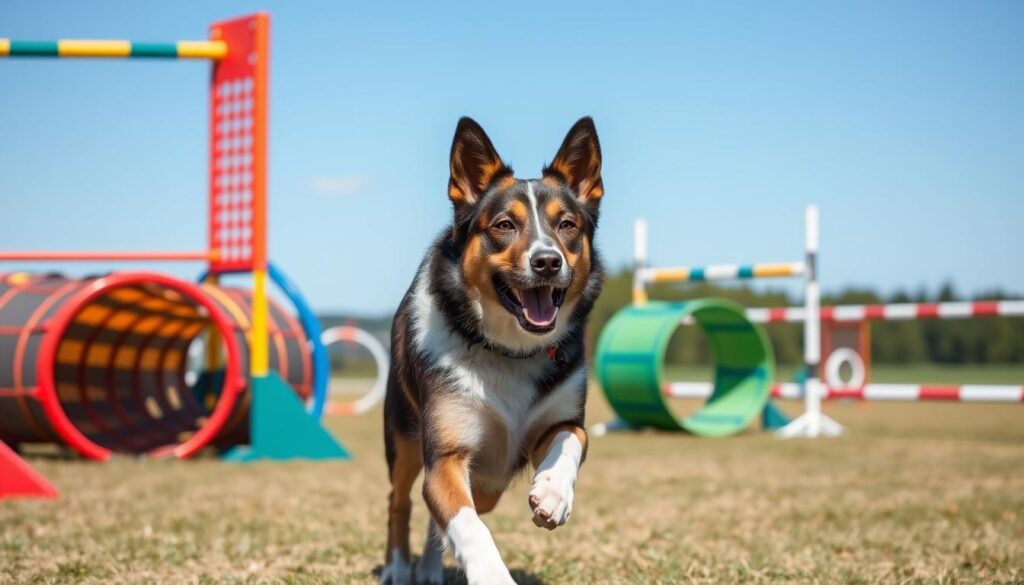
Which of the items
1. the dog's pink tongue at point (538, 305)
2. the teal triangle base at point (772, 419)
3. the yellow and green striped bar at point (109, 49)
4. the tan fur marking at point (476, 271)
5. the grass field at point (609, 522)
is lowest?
the teal triangle base at point (772, 419)

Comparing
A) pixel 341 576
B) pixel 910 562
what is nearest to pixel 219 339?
pixel 341 576

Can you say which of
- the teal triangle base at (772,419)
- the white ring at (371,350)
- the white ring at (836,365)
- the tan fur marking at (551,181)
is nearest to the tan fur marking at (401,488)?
the tan fur marking at (551,181)

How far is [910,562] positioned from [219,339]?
784 centimetres

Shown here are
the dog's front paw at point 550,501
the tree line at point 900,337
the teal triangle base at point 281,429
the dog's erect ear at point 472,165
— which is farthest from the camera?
the tree line at point 900,337

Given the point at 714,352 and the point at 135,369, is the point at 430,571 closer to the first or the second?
the point at 135,369

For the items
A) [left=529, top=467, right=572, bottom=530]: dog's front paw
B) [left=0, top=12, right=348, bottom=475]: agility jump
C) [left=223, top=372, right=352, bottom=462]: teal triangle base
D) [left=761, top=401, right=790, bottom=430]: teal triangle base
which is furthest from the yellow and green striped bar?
[left=761, top=401, right=790, bottom=430]: teal triangle base

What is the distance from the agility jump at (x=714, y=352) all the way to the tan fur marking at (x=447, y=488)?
26.2ft

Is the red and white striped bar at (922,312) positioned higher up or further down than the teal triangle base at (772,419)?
higher up

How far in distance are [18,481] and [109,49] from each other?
3627 mm

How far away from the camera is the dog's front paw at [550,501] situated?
3195 millimetres

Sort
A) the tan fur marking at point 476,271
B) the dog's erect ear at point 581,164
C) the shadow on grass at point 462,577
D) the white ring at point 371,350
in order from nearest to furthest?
1. the tan fur marking at point 476,271
2. the dog's erect ear at point 581,164
3. the shadow on grass at point 462,577
4. the white ring at point 371,350

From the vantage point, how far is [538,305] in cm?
351

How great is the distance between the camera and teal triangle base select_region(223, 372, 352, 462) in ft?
29.8

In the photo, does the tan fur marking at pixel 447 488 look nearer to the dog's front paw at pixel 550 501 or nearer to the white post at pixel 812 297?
the dog's front paw at pixel 550 501
